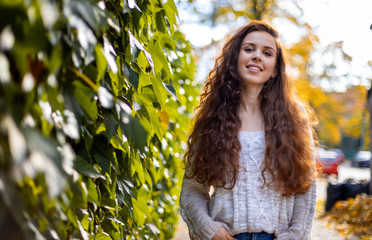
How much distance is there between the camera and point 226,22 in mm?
12430

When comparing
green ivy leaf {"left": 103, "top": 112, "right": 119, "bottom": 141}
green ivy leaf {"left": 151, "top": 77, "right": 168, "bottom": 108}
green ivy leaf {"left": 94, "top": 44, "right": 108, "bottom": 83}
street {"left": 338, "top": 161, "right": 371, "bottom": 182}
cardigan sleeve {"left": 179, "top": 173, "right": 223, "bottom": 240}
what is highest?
green ivy leaf {"left": 94, "top": 44, "right": 108, "bottom": 83}

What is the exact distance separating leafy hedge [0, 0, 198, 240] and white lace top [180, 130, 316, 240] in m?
0.68

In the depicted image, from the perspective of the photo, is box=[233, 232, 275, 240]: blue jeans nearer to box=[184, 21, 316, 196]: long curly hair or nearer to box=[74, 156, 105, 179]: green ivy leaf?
box=[184, 21, 316, 196]: long curly hair

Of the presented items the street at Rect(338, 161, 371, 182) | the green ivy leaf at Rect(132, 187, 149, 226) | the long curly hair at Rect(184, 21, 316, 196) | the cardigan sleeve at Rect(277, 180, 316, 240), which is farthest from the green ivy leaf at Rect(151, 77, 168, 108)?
the street at Rect(338, 161, 371, 182)

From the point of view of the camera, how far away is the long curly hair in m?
2.31

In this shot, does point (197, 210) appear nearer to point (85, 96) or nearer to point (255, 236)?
point (255, 236)

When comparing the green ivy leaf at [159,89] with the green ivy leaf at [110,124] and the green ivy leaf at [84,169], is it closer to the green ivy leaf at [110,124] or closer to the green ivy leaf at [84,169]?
the green ivy leaf at [110,124]

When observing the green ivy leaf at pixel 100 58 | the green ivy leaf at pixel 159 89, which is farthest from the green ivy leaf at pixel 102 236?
the green ivy leaf at pixel 100 58

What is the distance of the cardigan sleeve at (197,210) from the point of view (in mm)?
2264

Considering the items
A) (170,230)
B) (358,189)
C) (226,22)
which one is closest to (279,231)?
(170,230)

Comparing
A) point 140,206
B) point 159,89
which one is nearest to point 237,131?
point 140,206

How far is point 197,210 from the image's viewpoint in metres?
2.37

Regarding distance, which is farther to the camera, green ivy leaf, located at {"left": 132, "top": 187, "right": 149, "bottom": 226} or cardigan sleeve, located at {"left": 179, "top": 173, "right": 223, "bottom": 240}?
cardigan sleeve, located at {"left": 179, "top": 173, "right": 223, "bottom": 240}

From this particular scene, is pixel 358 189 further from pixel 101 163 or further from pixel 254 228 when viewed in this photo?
pixel 101 163
